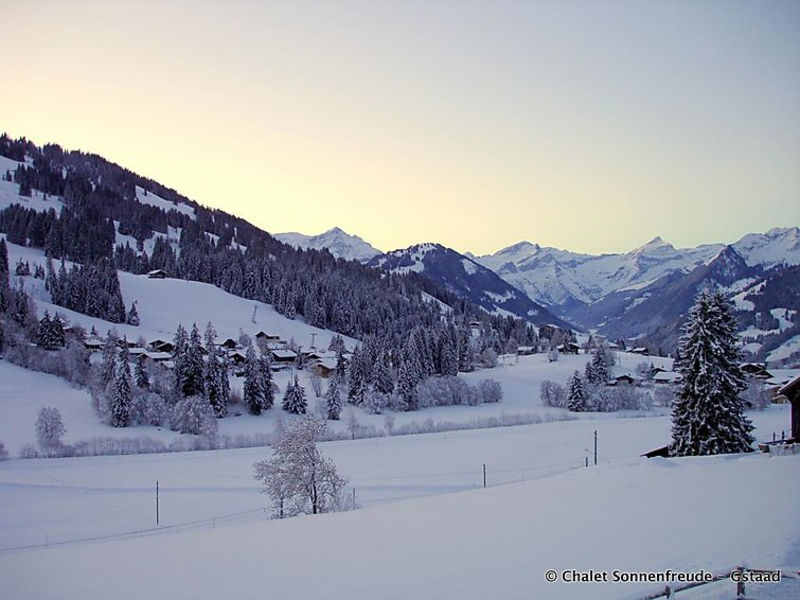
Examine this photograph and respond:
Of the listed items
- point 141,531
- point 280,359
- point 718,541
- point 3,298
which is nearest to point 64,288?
point 3,298

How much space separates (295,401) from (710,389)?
52392mm

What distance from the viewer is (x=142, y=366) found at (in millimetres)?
69875

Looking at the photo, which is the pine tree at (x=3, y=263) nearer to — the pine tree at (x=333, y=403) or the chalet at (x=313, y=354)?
the chalet at (x=313, y=354)

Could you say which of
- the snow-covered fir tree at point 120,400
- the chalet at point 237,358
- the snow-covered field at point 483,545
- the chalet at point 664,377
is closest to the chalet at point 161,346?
the chalet at point 237,358

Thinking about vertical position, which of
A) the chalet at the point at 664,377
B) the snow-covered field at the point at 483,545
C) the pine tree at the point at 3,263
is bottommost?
the chalet at the point at 664,377

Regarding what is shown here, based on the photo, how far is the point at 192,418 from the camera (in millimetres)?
60094

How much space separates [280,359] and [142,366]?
33447 mm

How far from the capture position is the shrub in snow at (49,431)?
50.8m

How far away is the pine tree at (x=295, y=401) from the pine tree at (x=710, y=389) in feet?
164

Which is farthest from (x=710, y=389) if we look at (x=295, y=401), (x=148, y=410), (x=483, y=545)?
(x=148, y=410)

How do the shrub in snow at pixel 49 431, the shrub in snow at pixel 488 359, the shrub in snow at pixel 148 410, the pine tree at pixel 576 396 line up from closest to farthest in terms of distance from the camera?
the shrub in snow at pixel 49 431 → the shrub in snow at pixel 148 410 → the pine tree at pixel 576 396 → the shrub in snow at pixel 488 359

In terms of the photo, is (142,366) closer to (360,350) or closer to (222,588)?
(360,350)

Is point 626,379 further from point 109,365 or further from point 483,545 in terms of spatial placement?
point 483,545

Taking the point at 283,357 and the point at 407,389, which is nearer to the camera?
the point at 407,389
